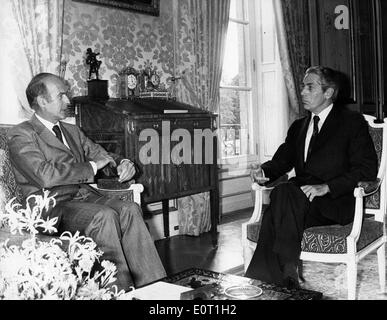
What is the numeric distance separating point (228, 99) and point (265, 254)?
3541mm

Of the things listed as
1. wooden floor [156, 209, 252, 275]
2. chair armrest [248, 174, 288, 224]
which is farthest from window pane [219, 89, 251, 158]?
chair armrest [248, 174, 288, 224]

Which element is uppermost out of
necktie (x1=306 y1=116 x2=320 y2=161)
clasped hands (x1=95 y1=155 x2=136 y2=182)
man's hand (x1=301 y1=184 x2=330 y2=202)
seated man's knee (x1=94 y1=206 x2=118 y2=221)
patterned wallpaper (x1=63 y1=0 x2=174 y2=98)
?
patterned wallpaper (x1=63 y1=0 x2=174 y2=98)

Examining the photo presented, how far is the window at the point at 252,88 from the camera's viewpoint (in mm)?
6094

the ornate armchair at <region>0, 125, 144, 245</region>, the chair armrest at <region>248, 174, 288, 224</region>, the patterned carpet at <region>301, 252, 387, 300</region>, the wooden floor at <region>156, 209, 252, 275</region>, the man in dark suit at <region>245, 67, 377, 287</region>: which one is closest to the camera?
the ornate armchair at <region>0, 125, 144, 245</region>

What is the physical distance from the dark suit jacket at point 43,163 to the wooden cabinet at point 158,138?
2.34 ft

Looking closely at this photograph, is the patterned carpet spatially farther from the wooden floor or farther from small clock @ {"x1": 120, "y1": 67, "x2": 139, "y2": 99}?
small clock @ {"x1": 120, "y1": 67, "x2": 139, "y2": 99}

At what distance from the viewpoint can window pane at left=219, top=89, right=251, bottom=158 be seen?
237 inches

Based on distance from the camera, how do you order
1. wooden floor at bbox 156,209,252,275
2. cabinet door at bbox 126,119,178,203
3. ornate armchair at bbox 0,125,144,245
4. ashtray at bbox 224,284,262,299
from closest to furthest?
ashtray at bbox 224,284,262,299 < ornate armchair at bbox 0,125,144,245 < cabinet door at bbox 126,119,178,203 < wooden floor at bbox 156,209,252,275

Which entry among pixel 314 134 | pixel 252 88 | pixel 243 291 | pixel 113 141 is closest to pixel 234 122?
pixel 252 88

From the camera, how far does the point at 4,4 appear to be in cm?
338

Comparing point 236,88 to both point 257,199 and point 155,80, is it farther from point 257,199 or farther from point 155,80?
point 257,199

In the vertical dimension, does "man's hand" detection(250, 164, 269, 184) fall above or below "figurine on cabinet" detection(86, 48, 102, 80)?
below

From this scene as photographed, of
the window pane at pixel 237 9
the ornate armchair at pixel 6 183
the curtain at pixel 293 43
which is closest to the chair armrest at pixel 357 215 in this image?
the ornate armchair at pixel 6 183

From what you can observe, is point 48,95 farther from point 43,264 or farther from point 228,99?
point 228,99
